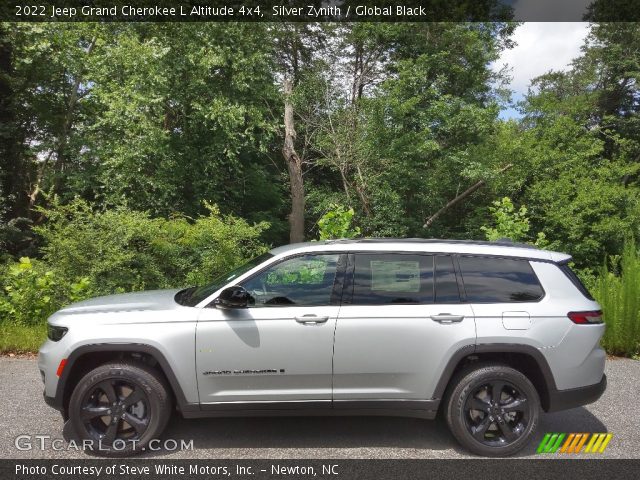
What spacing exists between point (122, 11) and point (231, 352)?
1509cm

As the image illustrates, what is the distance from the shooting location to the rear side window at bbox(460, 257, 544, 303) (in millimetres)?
4145

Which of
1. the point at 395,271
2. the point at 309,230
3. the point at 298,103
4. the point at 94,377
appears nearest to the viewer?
the point at 94,377

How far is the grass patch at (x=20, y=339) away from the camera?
6938mm

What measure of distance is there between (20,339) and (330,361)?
17.0ft

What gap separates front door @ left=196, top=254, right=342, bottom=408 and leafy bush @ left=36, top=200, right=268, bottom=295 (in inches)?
197

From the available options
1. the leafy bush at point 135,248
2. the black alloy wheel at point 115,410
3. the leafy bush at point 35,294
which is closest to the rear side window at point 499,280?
the black alloy wheel at point 115,410

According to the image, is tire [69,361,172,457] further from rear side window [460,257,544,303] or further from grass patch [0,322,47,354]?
grass patch [0,322,47,354]

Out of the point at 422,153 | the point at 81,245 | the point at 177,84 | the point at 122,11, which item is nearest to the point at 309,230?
the point at 422,153

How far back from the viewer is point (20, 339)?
700cm

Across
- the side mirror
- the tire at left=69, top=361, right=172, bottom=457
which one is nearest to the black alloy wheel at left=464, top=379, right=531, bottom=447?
the side mirror

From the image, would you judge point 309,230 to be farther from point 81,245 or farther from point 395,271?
point 395,271

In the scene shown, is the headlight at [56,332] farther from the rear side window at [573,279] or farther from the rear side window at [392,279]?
the rear side window at [573,279]

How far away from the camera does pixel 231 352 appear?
13.0ft

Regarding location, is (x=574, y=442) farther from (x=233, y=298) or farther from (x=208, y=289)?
(x=208, y=289)
